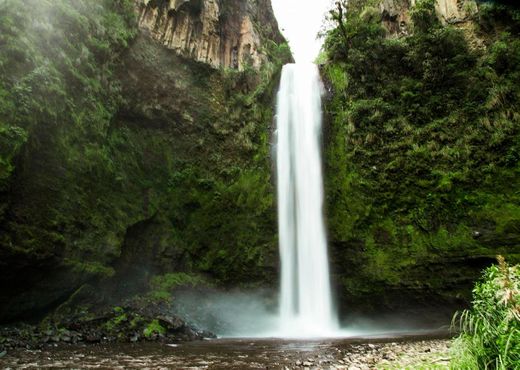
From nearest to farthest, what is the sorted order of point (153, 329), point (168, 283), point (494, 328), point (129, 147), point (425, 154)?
point (494, 328)
point (153, 329)
point (425, 154)
point (168, 283)
point (129, 147)

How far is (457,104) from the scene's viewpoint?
44.3ft

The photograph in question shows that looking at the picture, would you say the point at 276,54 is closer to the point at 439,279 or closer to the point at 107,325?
the point at 439,279

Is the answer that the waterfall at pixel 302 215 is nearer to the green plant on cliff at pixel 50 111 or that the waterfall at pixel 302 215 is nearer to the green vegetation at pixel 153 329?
the green vegetation at pixel 153 329

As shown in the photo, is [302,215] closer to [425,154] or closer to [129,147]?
[425,154]

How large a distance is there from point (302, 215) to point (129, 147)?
23.4ft

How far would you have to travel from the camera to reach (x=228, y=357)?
6.77 metres

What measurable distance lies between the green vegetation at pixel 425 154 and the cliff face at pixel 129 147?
135 inches

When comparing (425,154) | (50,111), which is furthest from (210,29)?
(425,154)

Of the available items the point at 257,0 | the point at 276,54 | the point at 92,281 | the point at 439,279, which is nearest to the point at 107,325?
the point at 92,281

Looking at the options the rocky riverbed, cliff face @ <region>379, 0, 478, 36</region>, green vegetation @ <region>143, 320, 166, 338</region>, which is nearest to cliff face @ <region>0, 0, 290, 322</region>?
green vegetation @ <region>143, 320, 166, 338</region>

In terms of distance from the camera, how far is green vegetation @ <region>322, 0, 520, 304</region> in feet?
38.5

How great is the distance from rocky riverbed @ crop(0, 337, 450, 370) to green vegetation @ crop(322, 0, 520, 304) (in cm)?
Result: 550

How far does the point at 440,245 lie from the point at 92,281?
437 inches

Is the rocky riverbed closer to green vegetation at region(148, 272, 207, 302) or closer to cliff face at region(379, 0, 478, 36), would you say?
green vegetation at region(148, 272, 207, 302)
